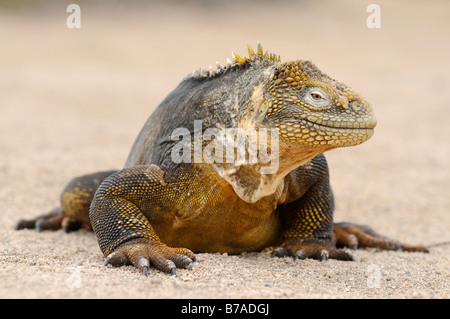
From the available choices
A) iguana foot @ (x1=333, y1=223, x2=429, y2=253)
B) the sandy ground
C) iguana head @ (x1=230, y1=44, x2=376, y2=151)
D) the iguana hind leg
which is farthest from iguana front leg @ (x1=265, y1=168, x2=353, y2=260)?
the iguana hind leg

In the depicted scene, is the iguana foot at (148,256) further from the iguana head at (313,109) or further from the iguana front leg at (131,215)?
the iguana head at (313,109)

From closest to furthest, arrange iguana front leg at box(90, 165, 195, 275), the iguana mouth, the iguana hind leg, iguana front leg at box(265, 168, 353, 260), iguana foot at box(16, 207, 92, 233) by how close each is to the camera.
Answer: the iguana mouth < iguana front leg at box(90, 165, 195, 275) < iguana front leg at box(265, 168, 353, 260) < the iguana hind leg < iguana foot at box(16, 207, 92, 233)

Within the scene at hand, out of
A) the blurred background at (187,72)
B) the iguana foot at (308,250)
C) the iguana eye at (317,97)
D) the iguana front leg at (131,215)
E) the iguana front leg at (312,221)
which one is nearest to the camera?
the iguana eye at (317,97)

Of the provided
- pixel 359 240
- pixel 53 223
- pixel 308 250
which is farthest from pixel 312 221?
pixel 53 223

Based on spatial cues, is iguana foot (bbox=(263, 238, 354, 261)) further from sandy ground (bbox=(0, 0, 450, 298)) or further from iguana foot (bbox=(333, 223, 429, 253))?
iguana foot (bbox=(333, 223, 429, 253))

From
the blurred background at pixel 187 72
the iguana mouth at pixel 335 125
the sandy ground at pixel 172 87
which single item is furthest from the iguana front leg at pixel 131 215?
the blurred background at pixel 187 72

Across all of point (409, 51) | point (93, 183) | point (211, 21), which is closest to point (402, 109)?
point (409, 51)
